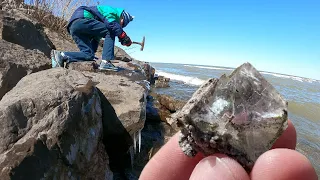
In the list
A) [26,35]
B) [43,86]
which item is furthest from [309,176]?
[26,35]

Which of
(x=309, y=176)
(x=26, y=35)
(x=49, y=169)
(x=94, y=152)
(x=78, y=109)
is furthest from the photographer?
(x=26, y=35)

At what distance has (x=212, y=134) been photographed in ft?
3.70

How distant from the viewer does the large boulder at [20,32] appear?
5.02 meters

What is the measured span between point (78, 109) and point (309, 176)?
77.3 inches

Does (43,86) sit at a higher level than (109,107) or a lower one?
higher

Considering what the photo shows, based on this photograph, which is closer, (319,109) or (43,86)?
(43,86)

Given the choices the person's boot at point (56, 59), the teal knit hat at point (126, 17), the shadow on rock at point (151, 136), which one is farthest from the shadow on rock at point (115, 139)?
the teal knit hat at point (126, 17)

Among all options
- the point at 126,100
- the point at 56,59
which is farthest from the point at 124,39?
the point at 126,100

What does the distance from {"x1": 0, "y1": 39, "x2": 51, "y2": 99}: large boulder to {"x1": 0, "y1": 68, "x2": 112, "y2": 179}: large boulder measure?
0.92 metres

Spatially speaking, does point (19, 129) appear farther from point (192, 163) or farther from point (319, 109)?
point (319, 109)

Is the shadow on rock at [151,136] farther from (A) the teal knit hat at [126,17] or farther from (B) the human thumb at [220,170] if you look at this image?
(B) the human thumb at [220,170]

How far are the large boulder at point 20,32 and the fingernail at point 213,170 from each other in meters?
5.10

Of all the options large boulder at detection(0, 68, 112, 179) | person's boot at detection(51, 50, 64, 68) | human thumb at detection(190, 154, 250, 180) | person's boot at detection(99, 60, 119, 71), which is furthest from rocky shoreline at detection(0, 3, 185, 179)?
human thumb at detection(190, 154, 250, 180)

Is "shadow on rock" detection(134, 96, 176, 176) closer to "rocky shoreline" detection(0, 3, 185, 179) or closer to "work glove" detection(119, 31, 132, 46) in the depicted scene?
"rocky shoreline" detection(0, 3, 185, 179)
